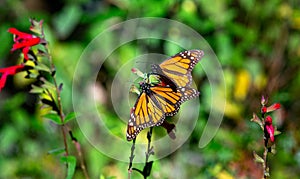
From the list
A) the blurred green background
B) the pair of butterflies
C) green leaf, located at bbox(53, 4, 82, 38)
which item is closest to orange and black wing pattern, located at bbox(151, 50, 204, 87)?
the pair of butterflies

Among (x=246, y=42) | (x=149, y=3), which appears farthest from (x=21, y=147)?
(x=246, y=42)

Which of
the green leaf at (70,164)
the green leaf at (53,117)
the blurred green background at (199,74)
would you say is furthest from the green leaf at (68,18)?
the green leaf at (70,164)

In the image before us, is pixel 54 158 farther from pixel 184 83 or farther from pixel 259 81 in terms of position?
pixel 184 83

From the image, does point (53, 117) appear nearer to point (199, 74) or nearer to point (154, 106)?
point (154, 106)

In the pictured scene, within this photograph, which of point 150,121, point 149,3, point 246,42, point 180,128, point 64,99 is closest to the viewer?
point 150,121

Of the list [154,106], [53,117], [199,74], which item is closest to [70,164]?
[53,117]

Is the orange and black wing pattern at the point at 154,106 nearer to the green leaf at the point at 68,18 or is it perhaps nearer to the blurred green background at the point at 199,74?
the blurred green background at the point at 199,74
